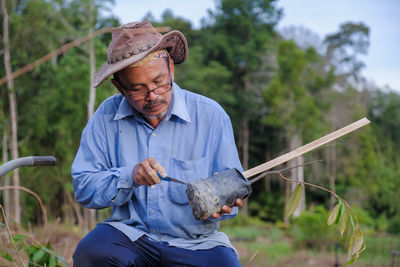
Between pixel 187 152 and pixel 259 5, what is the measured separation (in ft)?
91.3

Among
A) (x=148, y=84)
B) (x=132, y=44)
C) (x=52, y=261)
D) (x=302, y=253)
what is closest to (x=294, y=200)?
(x=148, y=84)

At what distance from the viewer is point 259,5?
28562 millimetres

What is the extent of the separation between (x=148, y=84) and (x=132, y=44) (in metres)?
0.20

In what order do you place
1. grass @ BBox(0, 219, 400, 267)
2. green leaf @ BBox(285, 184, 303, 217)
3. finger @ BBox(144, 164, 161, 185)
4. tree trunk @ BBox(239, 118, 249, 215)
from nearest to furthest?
finger @ BBox(144, 164, 161, 185) < green leaf @ BBox(285, 184, 303, 217) < grass @ BBox(0, 219, 400, 267) < tree trunk @ BBox(239, 118, 249, 215)

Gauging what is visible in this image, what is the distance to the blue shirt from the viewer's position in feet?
6.66

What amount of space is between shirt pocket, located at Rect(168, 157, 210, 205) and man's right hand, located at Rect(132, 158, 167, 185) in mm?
233

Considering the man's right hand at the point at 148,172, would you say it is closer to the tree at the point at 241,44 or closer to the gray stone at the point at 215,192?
the gray stone at the point at 215,192

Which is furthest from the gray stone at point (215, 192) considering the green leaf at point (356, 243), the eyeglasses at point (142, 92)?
the green leaf at point (356, 243)

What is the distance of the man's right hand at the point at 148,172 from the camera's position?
1.83m

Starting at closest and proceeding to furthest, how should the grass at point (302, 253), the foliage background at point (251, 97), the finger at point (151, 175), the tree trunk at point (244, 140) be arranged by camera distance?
1. the finger at point (151, 175)
2. the grass at point (302, 253)
3. the foliage background at point (251, 97)
4. the tree trunk at point (244, 140)

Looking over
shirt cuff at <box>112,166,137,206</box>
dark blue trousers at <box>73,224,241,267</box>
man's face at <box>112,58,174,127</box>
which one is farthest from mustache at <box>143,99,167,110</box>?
dark blue trousers at <box>73,224,241,267</box>

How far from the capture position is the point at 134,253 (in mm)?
1926

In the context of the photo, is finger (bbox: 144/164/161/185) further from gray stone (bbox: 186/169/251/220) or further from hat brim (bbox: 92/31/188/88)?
hat brim (bbox: 92/31/188/88)

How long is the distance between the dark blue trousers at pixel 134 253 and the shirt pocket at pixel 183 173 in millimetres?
216
